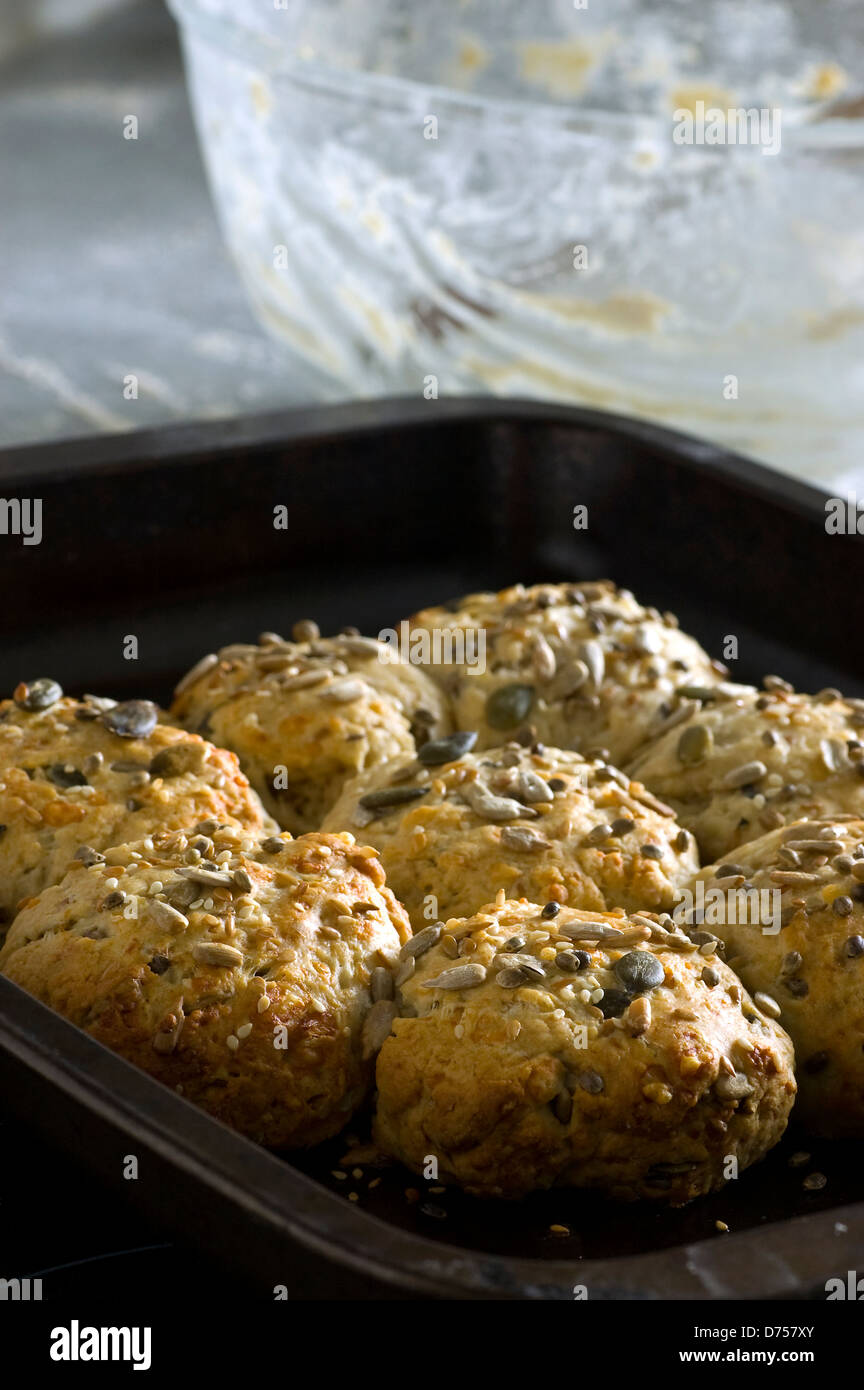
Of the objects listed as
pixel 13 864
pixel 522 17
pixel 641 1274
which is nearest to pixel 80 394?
pixel 522 17

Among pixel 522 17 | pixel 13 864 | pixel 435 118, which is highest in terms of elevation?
pixel 522 17

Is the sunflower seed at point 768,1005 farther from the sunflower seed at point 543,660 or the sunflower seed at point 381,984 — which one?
the sunflower seed at point 543,660

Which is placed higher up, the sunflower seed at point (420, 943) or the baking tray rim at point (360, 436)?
the baking tray rim at point (360, 436)

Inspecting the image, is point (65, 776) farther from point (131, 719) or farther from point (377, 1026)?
point (377, 1026)

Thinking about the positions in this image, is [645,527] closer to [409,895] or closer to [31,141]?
[409,895]

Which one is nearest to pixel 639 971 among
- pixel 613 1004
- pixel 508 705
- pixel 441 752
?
pixel 613 1004

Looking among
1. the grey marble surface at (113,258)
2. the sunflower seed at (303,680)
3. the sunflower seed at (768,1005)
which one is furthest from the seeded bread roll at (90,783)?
the grey marble surface at (113,258)
